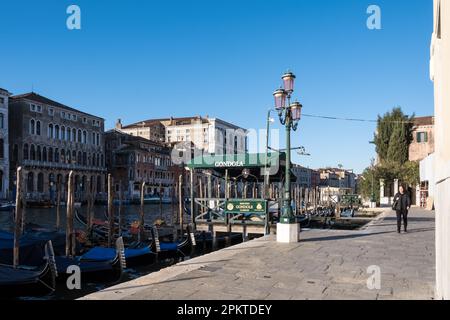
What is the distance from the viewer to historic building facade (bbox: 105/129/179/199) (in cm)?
6066

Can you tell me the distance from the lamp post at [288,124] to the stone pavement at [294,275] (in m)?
0.45

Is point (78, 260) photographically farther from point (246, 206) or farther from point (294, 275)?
point (294, 275)

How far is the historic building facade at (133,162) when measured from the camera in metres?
60.7

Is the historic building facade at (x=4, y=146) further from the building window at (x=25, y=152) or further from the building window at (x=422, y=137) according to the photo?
the building window at (x=422, y=137)

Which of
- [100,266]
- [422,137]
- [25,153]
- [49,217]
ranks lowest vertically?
[49,217]

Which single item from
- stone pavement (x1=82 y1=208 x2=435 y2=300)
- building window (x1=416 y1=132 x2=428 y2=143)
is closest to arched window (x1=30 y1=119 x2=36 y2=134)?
building window (x1=416 y1=132 x2=428 y2=143)

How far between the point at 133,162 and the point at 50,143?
12676 millimetres

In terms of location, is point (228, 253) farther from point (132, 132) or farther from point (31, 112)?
point (132, 132)

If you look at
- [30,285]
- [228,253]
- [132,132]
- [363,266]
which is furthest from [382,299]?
[132,132]

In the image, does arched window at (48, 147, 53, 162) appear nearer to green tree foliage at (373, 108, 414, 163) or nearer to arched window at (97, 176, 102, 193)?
arched window at (97, 176, 102, 193)

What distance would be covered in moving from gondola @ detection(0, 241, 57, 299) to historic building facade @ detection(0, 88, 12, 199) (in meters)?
42.0

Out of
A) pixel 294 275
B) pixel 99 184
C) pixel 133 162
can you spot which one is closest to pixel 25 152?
pixel 99 184

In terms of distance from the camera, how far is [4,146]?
45844 mm

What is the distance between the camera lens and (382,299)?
454cm
